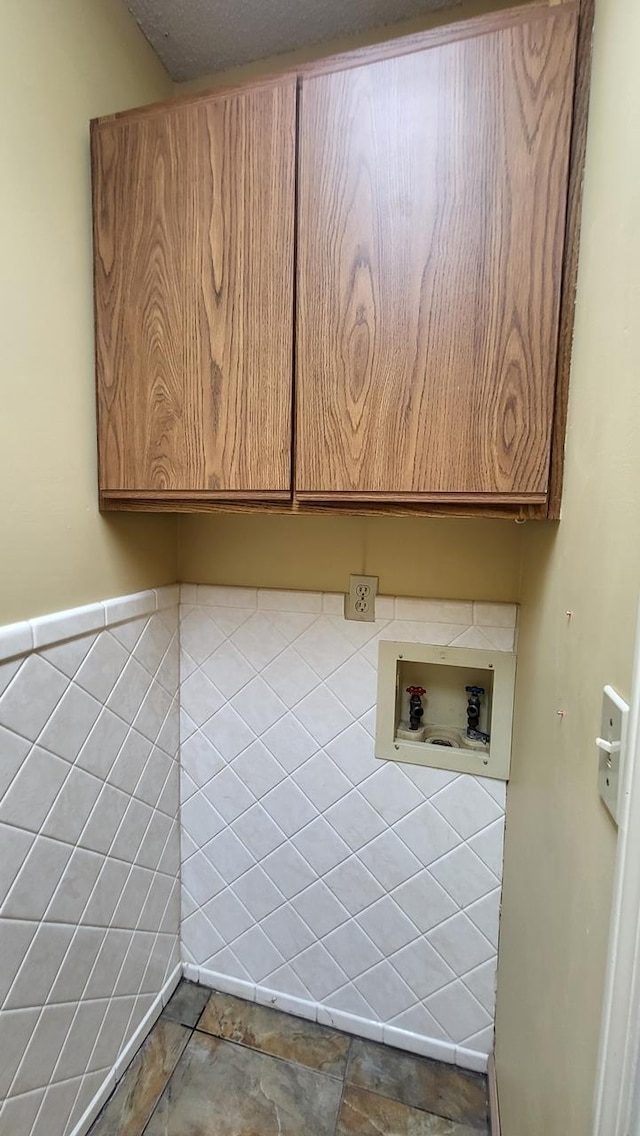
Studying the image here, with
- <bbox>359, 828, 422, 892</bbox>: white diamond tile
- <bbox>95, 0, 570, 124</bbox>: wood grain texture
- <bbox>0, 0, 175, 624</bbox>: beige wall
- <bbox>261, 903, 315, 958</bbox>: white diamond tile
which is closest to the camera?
<bbox>95, 0, 570, 124</bbox>: wood grain texture

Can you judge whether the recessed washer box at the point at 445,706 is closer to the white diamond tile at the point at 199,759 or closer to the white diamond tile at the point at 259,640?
the white diamond tile at the point at 259,640

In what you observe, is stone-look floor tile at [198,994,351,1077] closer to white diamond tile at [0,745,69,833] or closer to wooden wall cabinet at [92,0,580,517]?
white diamond tile at [0,745,69,833]

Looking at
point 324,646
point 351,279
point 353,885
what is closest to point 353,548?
point 324,646

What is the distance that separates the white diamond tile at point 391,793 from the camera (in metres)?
1.29

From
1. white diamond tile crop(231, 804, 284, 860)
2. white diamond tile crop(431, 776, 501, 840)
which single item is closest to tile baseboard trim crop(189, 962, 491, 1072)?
white diamond tile crop(231, 804, 284, 860)

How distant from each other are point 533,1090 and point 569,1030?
1.05ft

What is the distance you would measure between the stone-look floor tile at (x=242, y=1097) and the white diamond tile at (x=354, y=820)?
0.57 m

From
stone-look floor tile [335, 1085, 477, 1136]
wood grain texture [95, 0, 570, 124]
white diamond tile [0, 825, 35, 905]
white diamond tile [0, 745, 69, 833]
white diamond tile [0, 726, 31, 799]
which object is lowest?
stone-look floor tile [335, 1085, 477, 1136]

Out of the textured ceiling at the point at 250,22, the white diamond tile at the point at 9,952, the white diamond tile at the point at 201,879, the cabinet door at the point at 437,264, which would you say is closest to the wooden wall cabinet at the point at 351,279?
the cabinet door at the point at 437,264

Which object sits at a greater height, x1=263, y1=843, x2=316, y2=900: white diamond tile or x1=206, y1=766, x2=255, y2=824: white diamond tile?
x1=206, y1=766, x2=255, y2=824: white diamond tile

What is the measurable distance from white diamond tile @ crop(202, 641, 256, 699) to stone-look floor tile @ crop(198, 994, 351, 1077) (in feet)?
3.10

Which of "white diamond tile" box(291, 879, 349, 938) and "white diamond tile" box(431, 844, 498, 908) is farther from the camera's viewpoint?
"white diamond tile" box(291, 879, 349, 938)

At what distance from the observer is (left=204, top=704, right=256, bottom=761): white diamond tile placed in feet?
4.65

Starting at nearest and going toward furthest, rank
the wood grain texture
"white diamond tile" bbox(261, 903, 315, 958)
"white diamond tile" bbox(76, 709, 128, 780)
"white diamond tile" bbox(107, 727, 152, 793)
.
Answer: the wood grain texture → "white diamond tile" bbox(76, 709, 128, 780) → "white diamond tile" bbox(107, 727, 152, 793) → "white diamond tile" bbox(261, 903, 315, 958)
